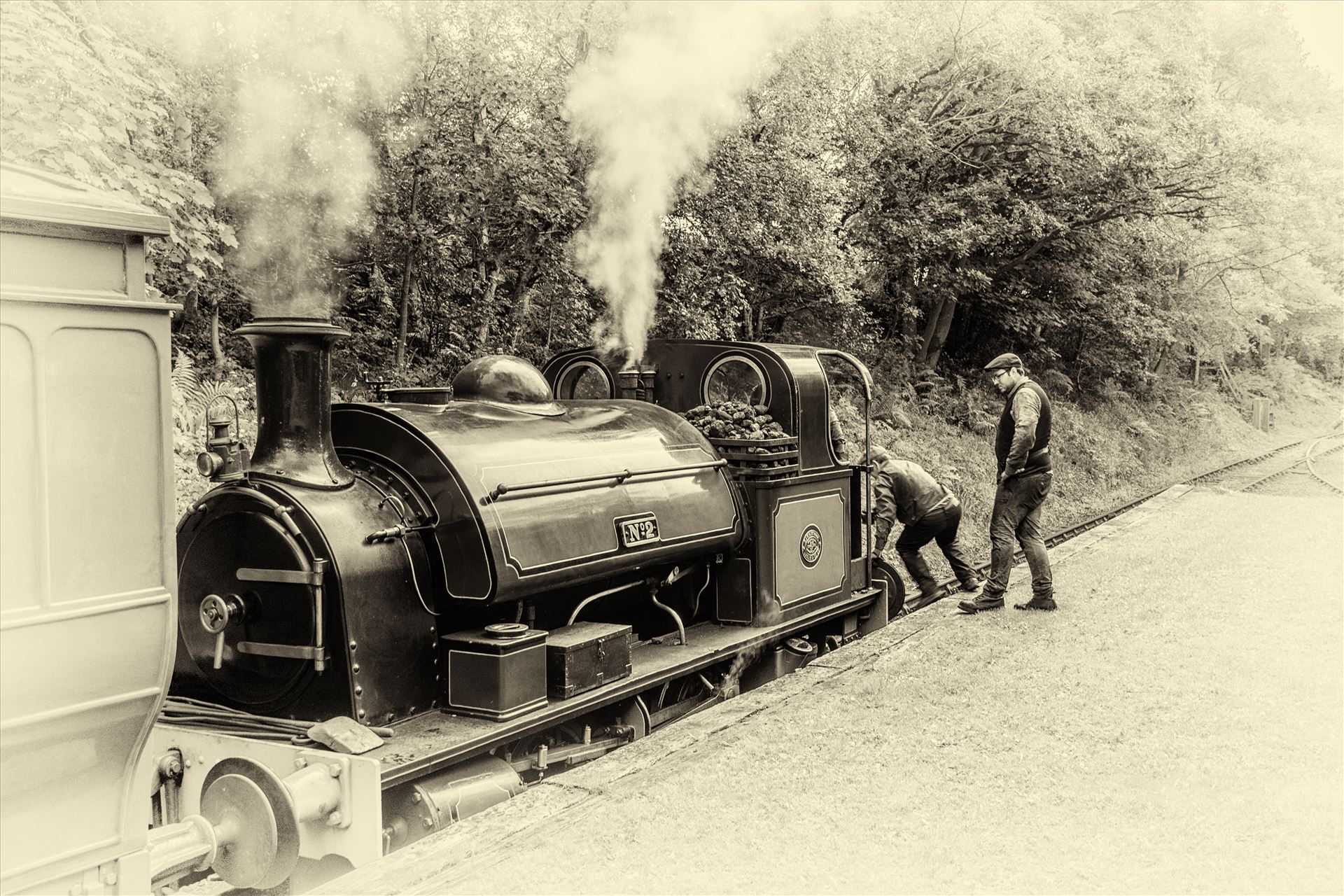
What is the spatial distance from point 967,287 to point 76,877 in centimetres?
1658

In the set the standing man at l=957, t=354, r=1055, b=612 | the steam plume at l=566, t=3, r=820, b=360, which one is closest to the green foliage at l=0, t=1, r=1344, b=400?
the steam plume at l=566, t=3, r=820, b=360

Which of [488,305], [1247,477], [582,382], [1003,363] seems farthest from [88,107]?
[1247,477]

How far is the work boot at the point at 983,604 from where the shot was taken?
27.1 feet

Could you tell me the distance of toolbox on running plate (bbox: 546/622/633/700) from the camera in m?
5.02

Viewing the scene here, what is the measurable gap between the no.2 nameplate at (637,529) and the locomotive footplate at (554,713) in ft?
2.08

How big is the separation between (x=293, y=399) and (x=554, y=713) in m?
1.74

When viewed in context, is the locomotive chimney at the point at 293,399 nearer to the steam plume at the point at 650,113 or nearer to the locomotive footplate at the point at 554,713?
the locomotive footplate at the point at 554,713

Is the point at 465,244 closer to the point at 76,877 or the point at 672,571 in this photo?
the point at 672,571

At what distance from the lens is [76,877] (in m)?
2.90

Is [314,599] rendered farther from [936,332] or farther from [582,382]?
[936,332]

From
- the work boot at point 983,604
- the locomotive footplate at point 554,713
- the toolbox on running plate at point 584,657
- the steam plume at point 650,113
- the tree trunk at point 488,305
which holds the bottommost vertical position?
the work boot at point 983,604

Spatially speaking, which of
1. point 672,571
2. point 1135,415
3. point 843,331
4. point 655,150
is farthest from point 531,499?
point 1135,415

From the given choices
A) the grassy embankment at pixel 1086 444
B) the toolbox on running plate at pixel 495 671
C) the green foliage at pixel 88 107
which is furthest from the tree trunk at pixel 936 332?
the toolbox on running plate at pixel 495 671

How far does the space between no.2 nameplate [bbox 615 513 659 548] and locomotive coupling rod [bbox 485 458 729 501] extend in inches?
8.0
